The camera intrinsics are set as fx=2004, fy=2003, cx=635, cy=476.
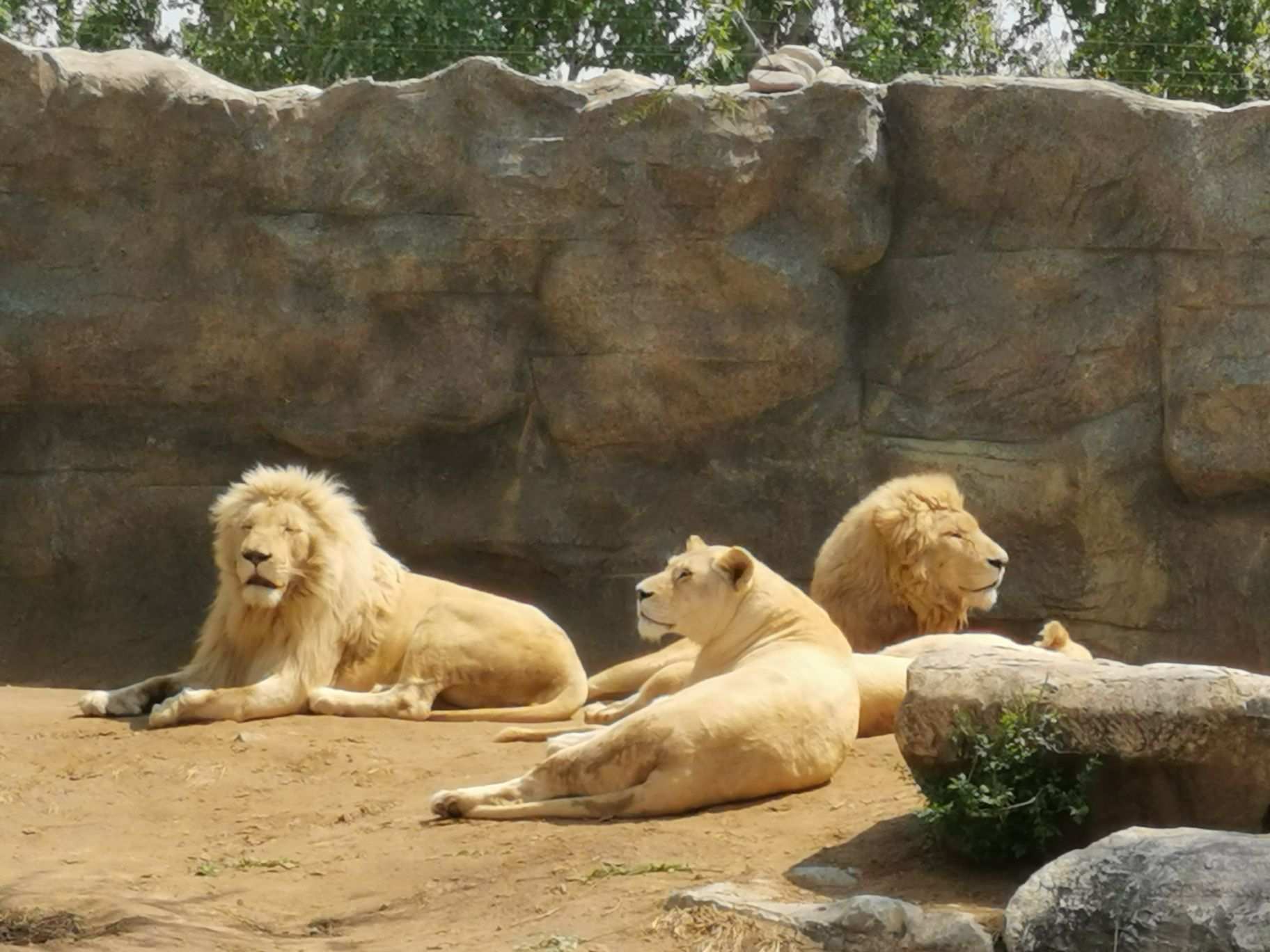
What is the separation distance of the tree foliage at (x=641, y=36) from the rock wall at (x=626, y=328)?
515 cm

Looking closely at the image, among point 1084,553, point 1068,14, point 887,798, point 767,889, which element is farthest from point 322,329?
point 1068,14

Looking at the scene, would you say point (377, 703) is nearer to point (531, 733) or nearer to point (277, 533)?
point (277, 533)

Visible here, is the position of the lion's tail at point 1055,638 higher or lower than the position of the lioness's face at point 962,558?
lower

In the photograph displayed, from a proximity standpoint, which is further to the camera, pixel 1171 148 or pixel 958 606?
pixel 1171 148

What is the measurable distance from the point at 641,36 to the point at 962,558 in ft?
27.6

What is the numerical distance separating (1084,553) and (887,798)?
4458mm

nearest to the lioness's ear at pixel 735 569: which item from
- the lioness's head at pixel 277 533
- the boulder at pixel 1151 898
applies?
the lioness's head at pixel 277 533

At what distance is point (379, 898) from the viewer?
634 centimetres

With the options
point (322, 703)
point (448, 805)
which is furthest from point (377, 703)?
point (448, 805)

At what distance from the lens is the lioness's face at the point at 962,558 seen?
976 cm

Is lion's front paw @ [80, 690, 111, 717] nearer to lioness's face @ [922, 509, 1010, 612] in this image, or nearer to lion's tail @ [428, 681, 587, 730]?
lion's tail @ [428, 681, 587, 730]

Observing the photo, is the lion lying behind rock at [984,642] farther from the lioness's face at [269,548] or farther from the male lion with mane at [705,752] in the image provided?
the lioness's face at [269,548]

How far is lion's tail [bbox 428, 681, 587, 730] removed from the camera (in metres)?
9.41

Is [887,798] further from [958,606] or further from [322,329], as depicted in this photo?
[322,329]
